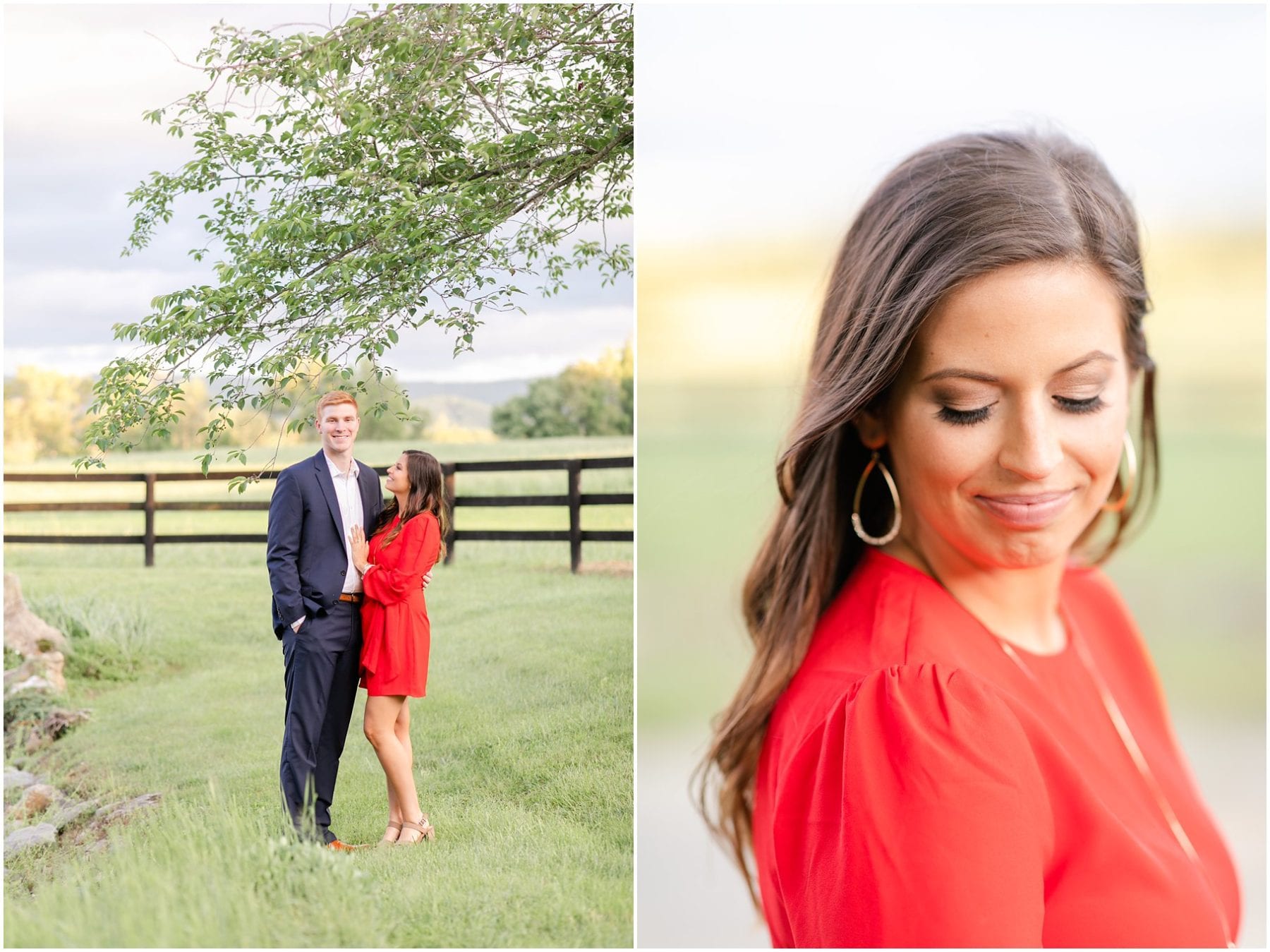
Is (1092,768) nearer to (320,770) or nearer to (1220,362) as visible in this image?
(1220,362)

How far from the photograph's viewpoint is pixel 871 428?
6.97ft

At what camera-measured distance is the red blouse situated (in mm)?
1836

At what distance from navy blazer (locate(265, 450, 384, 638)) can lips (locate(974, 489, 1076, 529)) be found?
1.48 meters

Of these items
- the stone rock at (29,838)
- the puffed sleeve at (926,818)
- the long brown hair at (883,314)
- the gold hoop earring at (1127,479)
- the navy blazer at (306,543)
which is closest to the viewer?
the puffed sleeve at (926,818)

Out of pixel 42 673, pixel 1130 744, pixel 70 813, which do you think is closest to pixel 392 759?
pixel 70 813

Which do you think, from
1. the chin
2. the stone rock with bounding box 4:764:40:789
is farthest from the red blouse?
the stone rock with bounding box 4:764:40:789

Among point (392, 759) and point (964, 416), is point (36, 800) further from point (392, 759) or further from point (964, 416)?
point (964, 416)

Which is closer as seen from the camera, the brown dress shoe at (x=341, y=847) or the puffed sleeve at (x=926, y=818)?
the puffed sleeve at (x=926, y=818)

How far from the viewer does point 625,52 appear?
2.62m

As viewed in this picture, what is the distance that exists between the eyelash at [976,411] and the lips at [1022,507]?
17cm

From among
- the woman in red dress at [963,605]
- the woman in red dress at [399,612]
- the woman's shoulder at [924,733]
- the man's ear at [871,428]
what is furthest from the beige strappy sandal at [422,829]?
the man's ear at [871,428]

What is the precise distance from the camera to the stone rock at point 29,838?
2.61 meters

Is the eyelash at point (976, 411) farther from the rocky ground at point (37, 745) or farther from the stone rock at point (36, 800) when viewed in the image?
the stone rock at point (36, 800)

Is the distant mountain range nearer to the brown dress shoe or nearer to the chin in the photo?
the brown dress shoe
